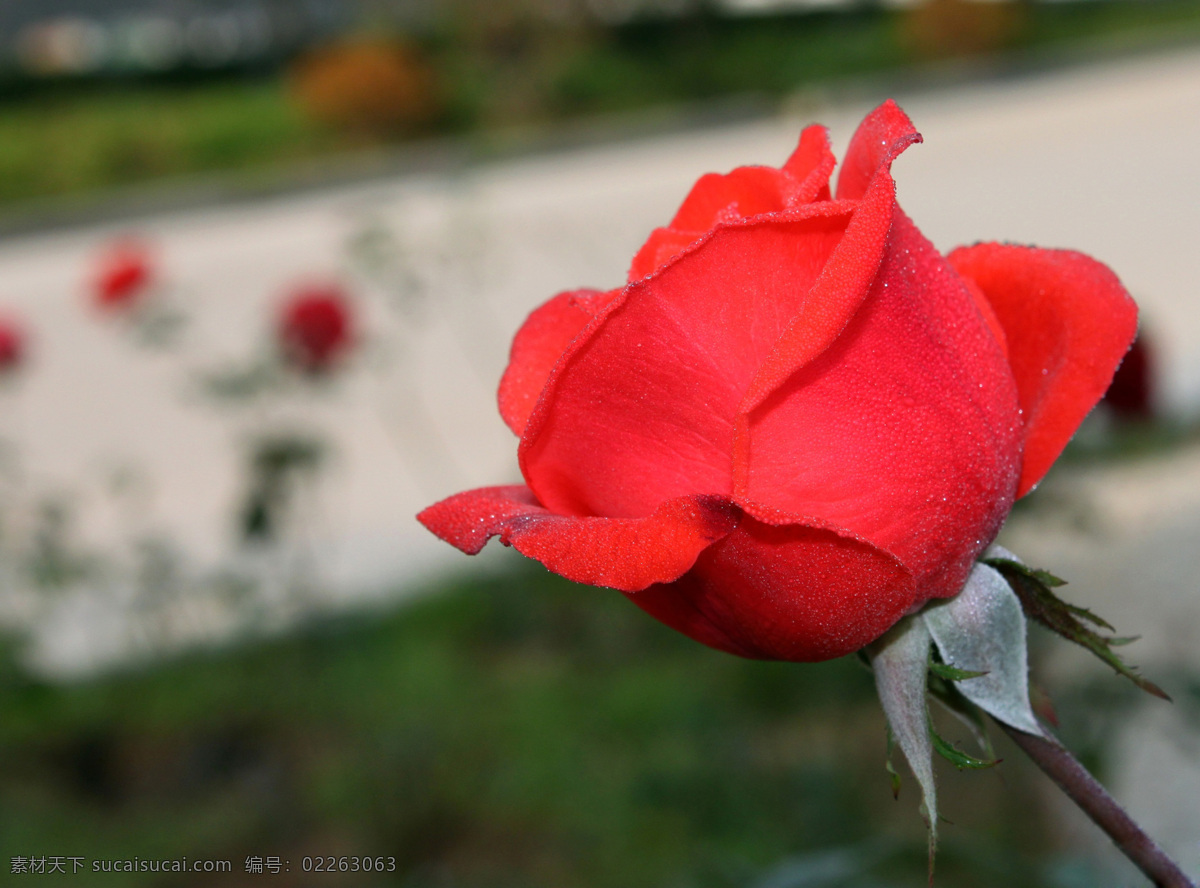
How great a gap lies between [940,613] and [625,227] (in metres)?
7.22

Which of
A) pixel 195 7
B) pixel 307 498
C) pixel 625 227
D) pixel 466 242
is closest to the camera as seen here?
pixel 466 242

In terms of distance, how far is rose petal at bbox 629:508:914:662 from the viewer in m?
0.43

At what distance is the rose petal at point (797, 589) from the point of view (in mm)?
428

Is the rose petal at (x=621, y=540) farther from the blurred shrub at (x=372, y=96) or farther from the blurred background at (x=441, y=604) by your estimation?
the blurred shrub at (x=372, y=96)

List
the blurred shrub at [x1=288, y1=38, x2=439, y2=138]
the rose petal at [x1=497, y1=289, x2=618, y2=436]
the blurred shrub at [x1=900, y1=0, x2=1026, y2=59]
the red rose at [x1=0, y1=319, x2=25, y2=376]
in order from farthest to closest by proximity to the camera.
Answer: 1. the blurred shrub at [x1=288, y1=38, x2=439, y2=138]
2. the blurred shrub at [x1=900, y1=0, x2=1026, y2=59]
3. the red rose at [x1=0, y1=319, x2=25, y2=376]
4. the rose petal at [x1=497, y1=289, x2=618, y2=436]

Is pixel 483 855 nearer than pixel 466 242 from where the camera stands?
Yes

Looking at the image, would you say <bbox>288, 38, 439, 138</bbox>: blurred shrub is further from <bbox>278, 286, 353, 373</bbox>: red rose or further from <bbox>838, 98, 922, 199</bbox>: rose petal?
<bbox>838, 98, 922, 199</bbox>: rose petal

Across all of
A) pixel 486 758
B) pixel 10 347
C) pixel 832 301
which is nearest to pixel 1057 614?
pixel 832 301

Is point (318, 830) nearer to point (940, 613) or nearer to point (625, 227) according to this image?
point (940, 613)

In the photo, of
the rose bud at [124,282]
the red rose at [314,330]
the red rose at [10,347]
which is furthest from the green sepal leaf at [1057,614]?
the red rose at [10,347]

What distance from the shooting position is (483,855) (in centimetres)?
201

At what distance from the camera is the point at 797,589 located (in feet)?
1.44

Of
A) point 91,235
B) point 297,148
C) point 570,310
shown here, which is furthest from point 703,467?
point 297,148

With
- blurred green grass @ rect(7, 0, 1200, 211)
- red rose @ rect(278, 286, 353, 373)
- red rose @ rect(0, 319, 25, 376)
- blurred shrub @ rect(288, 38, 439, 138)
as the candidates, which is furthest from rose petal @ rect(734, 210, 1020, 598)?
blurred shrub @ rect(288, 38, 439, 138)
